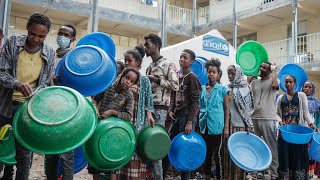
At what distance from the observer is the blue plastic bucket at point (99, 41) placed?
386 cm

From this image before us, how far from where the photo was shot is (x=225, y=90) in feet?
13.8

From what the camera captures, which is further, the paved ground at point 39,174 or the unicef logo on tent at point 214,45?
the unicef logo on tent at point 214,45

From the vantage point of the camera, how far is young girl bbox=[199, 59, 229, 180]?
13.5 ft

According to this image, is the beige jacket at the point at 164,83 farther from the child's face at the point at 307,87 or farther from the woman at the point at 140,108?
the child's face at the point at 307,87

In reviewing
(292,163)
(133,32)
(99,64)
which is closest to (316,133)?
(292,163)

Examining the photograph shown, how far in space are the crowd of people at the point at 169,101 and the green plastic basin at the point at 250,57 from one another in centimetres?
41

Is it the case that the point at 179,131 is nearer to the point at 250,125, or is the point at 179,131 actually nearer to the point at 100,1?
the point at 250,125

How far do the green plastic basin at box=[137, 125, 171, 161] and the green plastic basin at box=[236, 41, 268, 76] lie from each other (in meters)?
2.48

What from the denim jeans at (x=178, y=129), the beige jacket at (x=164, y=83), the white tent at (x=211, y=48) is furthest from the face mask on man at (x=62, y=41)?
the white tent at (x=211, y=48)

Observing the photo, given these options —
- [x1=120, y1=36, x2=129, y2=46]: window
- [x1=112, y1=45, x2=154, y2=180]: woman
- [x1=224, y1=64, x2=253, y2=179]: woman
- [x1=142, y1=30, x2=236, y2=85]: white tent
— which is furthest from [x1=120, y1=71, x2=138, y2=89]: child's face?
[x1=120, y1=36, x2=129, y2=46]: window

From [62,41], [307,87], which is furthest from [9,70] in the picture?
[307,87]

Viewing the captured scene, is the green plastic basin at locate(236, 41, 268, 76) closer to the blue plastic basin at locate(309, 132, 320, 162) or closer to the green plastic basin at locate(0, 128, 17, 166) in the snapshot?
the blue plastic basin at locate(309, 132, 320, 162)

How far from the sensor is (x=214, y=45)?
7910 millimetres

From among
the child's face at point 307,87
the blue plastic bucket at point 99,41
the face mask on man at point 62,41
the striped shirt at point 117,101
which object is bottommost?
the striped shirt at point 117,101
